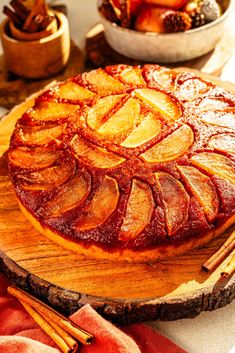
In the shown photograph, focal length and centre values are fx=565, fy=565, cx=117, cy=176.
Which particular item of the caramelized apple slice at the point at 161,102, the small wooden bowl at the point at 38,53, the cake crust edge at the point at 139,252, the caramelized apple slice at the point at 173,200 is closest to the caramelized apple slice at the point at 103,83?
the caramelized apple slice at the point at 161,102

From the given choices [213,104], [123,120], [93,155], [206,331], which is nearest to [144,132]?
[123,120]

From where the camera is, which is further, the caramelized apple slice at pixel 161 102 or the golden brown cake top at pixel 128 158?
the caramelized apple slice at pixel 161 102

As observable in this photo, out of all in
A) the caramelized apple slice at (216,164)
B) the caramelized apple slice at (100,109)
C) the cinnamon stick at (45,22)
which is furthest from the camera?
the cinnamon stick at (45,22)

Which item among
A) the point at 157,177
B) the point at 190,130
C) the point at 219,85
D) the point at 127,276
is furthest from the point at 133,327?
the point at 219,85

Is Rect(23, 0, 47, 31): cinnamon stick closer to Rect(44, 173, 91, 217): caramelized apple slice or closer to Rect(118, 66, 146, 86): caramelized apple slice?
Rect(118, 66, 146, 86): caramelized apple slice

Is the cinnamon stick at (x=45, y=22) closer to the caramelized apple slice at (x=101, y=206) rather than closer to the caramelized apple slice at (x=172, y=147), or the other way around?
the caramelized apple slice at (x=172, y=147)

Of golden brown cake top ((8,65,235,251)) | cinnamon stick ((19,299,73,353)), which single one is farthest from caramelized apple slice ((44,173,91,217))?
cinnamon stick ((19,299,73,353))

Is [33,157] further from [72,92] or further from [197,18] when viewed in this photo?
[197,18]

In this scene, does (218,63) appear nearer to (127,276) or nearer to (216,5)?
(216,5)
